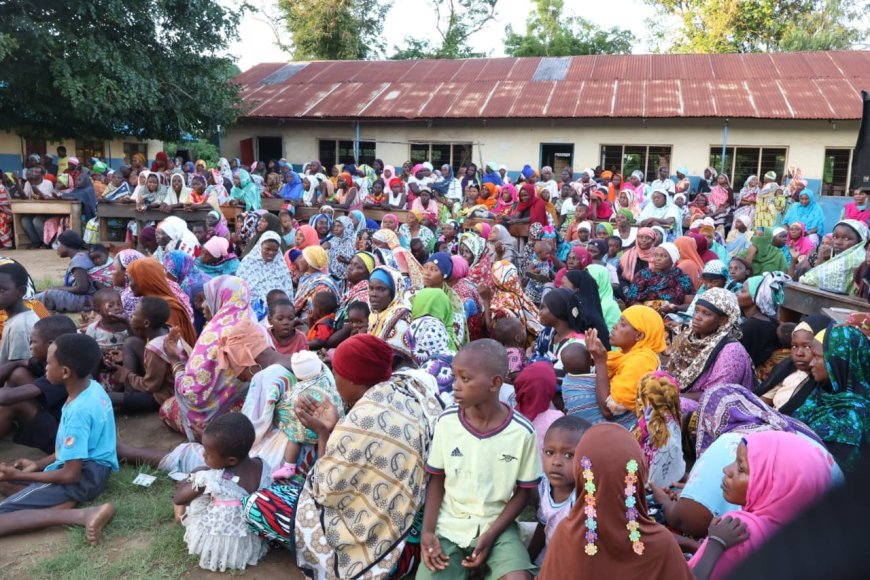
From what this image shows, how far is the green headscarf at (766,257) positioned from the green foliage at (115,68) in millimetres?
12275

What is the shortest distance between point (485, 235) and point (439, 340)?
3780 mm

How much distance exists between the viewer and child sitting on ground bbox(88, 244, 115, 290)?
6.88m

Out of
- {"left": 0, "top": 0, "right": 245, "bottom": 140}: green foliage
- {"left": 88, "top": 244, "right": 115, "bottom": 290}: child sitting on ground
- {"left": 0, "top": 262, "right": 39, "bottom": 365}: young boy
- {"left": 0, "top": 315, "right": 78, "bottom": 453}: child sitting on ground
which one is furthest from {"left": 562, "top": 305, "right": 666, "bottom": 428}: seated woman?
{"left": 0, "top": 0, "right": 245, "bottom": 140}: green foliage

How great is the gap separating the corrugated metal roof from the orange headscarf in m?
13.5

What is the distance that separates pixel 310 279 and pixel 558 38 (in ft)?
81.3

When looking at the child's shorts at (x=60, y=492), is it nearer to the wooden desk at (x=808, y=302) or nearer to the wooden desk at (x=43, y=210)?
the wooden desk at (x=808, y=302)

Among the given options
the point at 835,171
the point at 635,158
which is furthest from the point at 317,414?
the point at 835,171

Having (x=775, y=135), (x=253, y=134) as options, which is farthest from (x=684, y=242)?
(x=253, y=134)

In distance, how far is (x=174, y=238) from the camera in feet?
24.4

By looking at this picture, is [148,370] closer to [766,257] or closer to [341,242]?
[341,242]

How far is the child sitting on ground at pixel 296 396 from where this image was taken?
3336mm

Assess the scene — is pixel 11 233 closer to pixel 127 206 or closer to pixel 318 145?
pixel 127 206

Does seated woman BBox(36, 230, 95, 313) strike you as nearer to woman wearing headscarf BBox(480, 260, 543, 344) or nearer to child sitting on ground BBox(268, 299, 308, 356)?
child sitting on ground BBox(268, 299, 308, 356)

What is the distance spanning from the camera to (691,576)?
1.98m
